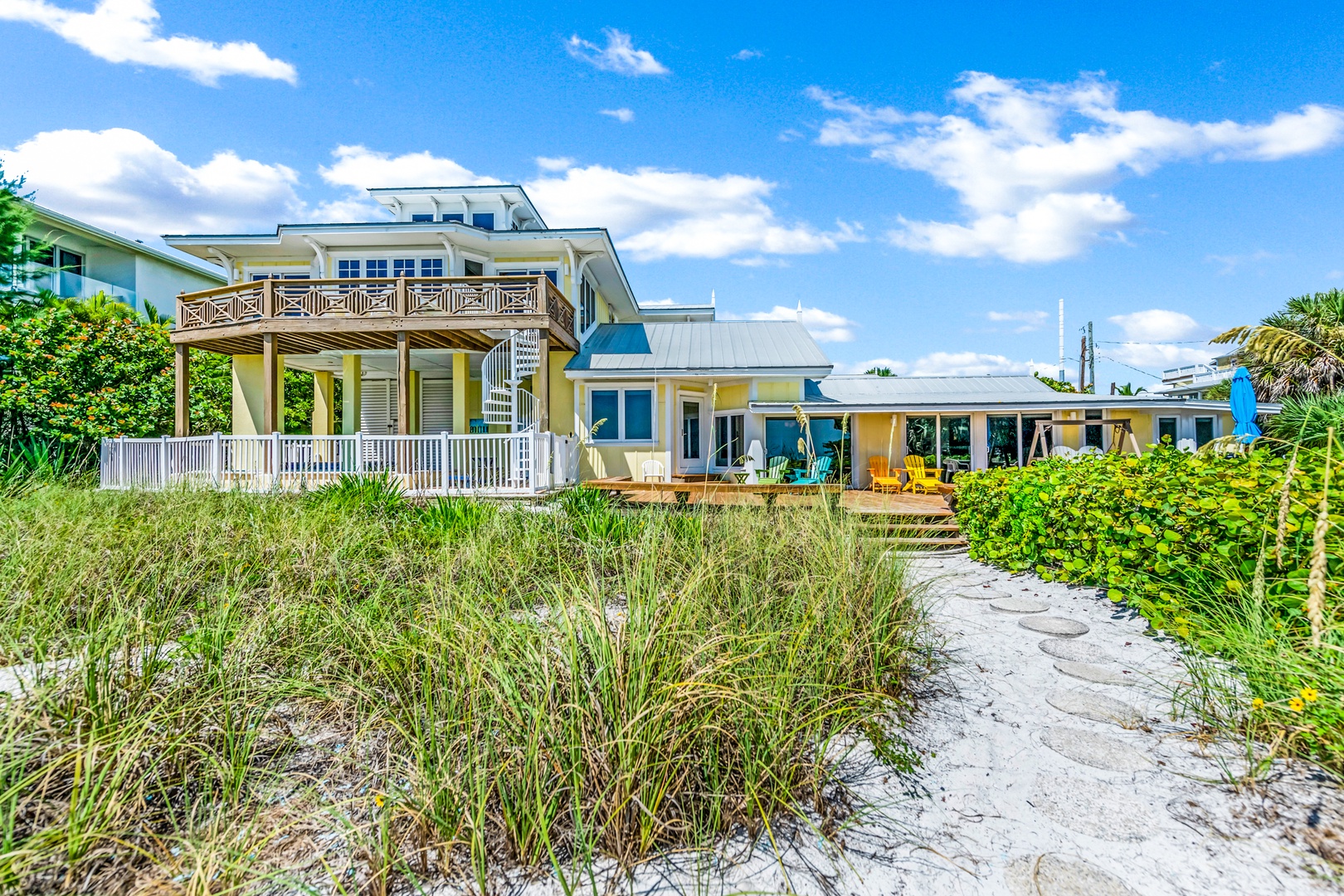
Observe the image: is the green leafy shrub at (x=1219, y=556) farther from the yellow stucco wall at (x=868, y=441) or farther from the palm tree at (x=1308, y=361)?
the palm tree at (x=1308, y=361)

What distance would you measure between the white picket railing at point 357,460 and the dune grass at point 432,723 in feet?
24.3

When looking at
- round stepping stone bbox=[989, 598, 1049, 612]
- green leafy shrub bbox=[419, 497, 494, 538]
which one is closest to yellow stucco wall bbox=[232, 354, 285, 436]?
green leafy shrub bbox=[419, 497, 494, 538]

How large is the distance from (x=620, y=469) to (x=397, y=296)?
645cm

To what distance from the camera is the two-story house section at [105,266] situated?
21.2m

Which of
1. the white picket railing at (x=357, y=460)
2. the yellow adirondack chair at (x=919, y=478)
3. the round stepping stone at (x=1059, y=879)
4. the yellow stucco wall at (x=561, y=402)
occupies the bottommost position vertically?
the round stepping stone at (x=1059, y=879)

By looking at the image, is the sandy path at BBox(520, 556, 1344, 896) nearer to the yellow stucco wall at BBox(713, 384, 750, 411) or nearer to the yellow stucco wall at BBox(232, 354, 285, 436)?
the yellow stucco wall at BBox(713, 384, 750, 411)

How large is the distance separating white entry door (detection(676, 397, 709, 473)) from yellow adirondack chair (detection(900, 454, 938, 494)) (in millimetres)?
5297

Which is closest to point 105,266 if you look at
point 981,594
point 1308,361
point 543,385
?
point 543,385

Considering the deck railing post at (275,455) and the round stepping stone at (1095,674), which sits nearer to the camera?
the round stepping stone at (1095,674)

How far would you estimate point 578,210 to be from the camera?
66.4 ft

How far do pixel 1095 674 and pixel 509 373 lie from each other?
1283 centimetres

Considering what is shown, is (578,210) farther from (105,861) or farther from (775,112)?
(105,861)

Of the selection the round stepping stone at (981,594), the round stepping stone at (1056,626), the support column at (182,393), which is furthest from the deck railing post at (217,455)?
the round stepping stone at (1056,626)

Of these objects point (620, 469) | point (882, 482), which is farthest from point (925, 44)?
point (620, 469)
